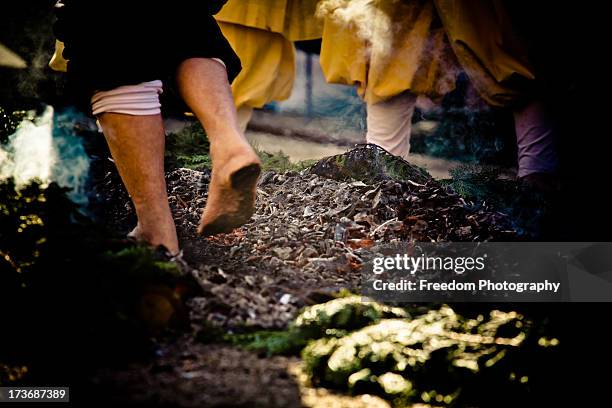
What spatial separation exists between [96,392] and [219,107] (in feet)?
3.61

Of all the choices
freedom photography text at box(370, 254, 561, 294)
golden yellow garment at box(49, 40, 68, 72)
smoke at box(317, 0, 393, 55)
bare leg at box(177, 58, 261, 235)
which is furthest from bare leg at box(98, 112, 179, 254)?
smoke at box(317, 0, 393, 55)

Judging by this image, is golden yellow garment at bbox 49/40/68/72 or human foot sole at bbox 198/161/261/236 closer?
human foot sole at bbox 198/161/261/236

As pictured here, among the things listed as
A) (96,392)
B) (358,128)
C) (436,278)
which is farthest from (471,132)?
(96,392)

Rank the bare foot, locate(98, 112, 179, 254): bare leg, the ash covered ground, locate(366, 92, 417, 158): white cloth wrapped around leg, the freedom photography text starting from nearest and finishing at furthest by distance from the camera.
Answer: the ash covered ground, the bare foot, locate(98, 112, 179, 254): bare leg, the freedom photography text, locate(366, 92, 417, 158): white cloth wrapped around leg

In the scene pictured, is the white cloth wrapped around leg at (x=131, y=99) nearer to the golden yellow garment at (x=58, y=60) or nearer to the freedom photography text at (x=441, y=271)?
the golden yellow garment at (x=58, y=60)

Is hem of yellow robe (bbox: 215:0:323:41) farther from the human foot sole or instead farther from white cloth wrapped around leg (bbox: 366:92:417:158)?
the human foot sole

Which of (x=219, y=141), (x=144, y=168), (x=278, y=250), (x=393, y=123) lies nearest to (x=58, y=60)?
(x=144, y=168)

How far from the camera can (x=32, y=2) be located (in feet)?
9.64

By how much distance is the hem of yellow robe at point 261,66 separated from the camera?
307 cm

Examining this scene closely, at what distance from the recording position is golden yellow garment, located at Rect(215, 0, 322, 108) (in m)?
3.06

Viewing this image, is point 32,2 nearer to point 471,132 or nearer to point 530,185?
point 471,132

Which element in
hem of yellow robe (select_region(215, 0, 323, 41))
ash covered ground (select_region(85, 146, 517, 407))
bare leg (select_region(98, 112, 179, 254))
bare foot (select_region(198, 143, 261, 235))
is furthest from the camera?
hem of yellow robe (select_region(215, 0, 323, 41))

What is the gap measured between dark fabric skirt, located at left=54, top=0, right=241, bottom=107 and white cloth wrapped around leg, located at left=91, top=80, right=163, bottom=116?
0.02 m

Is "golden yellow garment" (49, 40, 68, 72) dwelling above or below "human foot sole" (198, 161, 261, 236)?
above
